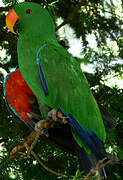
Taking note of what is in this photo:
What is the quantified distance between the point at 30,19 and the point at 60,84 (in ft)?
1.36

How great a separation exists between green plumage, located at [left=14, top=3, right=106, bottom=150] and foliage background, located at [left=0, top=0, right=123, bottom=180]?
9.7 inches

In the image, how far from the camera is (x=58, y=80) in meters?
1.30

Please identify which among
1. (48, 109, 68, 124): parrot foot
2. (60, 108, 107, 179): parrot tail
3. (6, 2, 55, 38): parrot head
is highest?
(6, 2, 55, 38): parrot head

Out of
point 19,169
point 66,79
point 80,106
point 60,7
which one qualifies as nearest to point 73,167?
point 19,169

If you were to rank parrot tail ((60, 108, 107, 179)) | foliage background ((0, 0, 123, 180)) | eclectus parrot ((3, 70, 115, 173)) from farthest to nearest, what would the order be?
foliage background ((0, 0, 123, 180)) < eclectus parrot ((3, 70, 115, 173)) < parrot tail ((60, 108, 107, 179))

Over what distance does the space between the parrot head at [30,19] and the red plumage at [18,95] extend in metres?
0.24

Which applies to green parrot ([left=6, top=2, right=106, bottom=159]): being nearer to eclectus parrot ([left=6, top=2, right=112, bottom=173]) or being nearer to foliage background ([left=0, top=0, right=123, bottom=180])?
eclectus parrot ([left=6, top=2, right=112, bottom=173])

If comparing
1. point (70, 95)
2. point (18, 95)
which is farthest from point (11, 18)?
point (70, 95)

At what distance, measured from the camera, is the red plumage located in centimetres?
150

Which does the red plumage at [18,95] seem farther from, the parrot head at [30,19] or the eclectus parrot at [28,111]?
the parrot head at [30,19]

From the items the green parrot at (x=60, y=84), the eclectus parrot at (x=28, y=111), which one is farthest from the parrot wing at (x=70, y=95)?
the eclectus parrot at (x=28, y=111)

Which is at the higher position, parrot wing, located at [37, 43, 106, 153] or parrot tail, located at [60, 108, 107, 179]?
parrot wing, located at [37, 43, 106, 153]

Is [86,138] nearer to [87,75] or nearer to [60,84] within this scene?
[60,84]

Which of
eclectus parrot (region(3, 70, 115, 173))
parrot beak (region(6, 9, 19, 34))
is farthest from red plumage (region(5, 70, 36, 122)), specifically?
parrot beak (region(6, 9, 19, 34))
